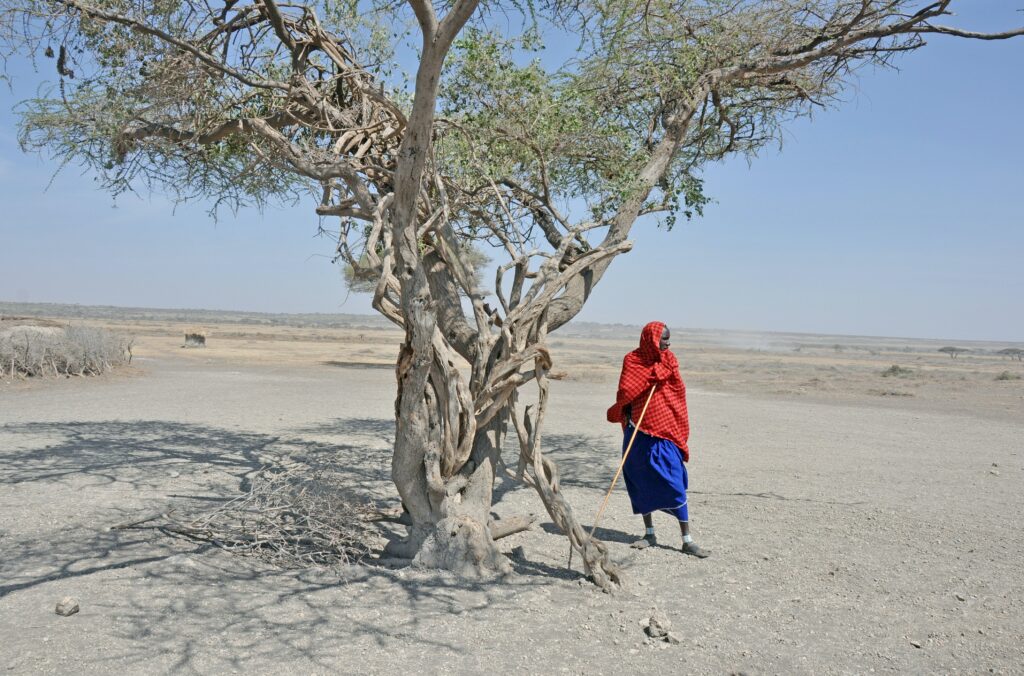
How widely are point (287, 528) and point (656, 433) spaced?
2.81 meters

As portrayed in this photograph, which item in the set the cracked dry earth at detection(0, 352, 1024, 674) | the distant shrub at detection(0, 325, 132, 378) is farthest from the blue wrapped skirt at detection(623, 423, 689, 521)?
the distant shrub at detection(0, 325, 132, 378)

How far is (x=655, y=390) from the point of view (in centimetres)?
608

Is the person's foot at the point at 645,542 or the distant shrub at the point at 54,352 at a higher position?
the distant shrub at the point at 54,352

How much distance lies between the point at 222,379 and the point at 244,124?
1587 cm

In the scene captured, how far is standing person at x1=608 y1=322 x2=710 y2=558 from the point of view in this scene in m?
5.94

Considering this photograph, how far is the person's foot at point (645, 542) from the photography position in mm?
6098

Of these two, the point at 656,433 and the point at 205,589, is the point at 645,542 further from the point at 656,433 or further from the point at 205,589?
the point at 205,589

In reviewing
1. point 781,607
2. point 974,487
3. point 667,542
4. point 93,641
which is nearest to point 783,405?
point 974,487

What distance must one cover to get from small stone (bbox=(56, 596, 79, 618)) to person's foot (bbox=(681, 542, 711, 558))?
411cm

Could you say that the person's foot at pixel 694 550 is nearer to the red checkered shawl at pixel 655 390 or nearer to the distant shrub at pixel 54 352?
the red checkered shawl at pixel 655 390

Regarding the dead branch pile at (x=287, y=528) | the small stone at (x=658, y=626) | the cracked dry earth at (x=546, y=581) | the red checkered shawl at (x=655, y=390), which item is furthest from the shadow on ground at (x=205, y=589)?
the red checkered shawl at (x=655, y=390)

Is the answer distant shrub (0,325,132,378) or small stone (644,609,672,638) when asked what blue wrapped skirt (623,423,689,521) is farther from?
distant shrub (0,325,132,378)

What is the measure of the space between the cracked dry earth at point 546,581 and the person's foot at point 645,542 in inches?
4.1

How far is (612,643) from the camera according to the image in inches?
163
